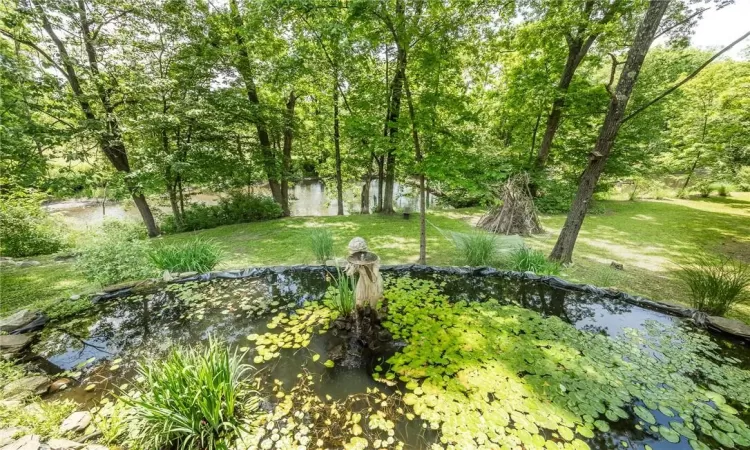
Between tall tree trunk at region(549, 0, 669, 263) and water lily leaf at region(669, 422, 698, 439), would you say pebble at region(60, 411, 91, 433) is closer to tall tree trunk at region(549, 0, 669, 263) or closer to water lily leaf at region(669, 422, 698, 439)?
water lily leaf at region(669, 422, 698, 439)

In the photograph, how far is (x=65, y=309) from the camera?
3246 mm

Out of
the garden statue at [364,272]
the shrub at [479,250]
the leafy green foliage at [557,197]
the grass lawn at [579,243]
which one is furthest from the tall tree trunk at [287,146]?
the leafy green foliage at [557,197]

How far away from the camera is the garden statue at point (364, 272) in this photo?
268 cm

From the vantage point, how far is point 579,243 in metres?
6.03

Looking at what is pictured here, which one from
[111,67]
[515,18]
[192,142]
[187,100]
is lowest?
[192,142]

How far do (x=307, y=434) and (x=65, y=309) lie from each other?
12.0 ft

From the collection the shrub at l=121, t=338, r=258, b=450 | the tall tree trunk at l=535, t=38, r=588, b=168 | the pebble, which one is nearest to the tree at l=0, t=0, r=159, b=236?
the pebble

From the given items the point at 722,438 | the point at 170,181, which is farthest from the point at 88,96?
the point at 722,438

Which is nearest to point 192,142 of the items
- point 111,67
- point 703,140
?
point 111,67

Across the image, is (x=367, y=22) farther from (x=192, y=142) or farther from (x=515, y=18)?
(x=192, y=142)

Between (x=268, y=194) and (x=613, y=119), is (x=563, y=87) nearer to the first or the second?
(x=613, y=119)

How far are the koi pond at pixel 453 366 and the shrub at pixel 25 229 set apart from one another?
212 inches

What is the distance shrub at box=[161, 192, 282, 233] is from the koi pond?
5461 millimetres

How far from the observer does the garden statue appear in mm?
2682
